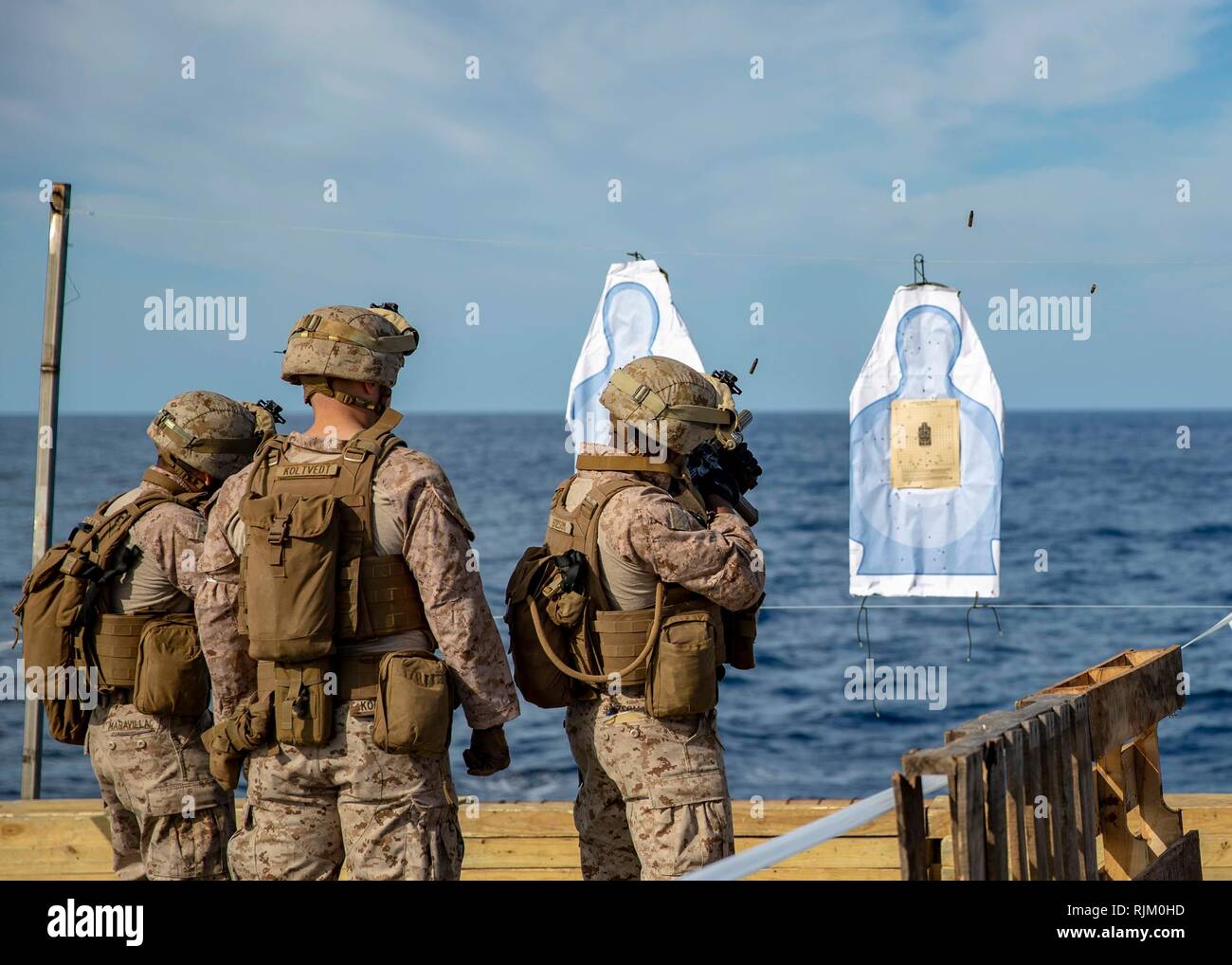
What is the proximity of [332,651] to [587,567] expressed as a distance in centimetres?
93

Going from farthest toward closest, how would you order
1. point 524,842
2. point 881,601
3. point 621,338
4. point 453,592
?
1. point 881,601
2. point 621,338
3. point 524,842
4. point 453,592

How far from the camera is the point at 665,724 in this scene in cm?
451

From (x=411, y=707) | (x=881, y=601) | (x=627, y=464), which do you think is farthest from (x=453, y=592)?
(x=881, y=601)

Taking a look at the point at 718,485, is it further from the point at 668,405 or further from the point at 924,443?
the point at 924,443

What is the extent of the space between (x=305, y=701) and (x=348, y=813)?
37cm

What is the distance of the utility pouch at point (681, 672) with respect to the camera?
4.43 meters

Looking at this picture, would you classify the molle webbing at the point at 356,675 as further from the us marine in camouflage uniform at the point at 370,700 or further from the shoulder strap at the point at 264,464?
the shoulder strap at the point at 264,464

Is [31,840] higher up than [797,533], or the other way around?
[797,533]

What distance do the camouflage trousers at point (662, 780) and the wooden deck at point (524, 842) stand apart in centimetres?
181

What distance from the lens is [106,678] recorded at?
4.97m

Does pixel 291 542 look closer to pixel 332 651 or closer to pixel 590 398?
pixel 332 651

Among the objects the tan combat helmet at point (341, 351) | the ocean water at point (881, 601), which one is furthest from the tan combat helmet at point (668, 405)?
the ocean water at point (881, 601)

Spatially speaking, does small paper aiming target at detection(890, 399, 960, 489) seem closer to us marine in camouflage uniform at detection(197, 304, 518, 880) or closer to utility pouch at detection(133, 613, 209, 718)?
us marine in camouflage uniform at detection(197, 304, 518, 880)
